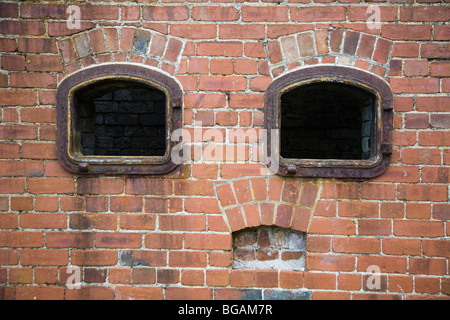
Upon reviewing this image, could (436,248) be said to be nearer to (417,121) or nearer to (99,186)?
(417,121)

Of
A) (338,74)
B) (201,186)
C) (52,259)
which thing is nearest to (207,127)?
(201,186)

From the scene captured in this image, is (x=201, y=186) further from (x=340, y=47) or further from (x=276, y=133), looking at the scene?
(x=340, y=47)

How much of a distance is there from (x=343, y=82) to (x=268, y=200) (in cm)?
81

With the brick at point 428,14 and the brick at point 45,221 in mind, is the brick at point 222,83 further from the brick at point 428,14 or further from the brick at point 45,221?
the brick at point 45,221

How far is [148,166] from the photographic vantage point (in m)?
2.01

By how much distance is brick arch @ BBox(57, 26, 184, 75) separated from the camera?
200cm

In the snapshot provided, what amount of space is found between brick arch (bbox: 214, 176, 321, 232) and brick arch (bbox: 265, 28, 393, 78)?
0.68 meters

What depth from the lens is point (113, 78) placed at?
1.99 metres

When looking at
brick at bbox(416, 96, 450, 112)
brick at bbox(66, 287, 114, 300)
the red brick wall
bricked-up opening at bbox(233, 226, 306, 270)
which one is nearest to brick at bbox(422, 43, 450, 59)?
the red brick wall

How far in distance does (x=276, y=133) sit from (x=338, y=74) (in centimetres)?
49

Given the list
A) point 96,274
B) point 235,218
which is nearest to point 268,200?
point 235,218

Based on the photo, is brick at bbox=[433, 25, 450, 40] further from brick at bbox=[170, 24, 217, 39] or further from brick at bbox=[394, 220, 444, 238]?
brick at bbox=[170, 24, 217, 39]

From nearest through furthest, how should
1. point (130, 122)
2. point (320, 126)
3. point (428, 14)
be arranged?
point (428, 14) < point (320, 126) < point (130, 122)

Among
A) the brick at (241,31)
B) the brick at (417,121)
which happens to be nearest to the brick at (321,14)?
the brick at (241,31)
